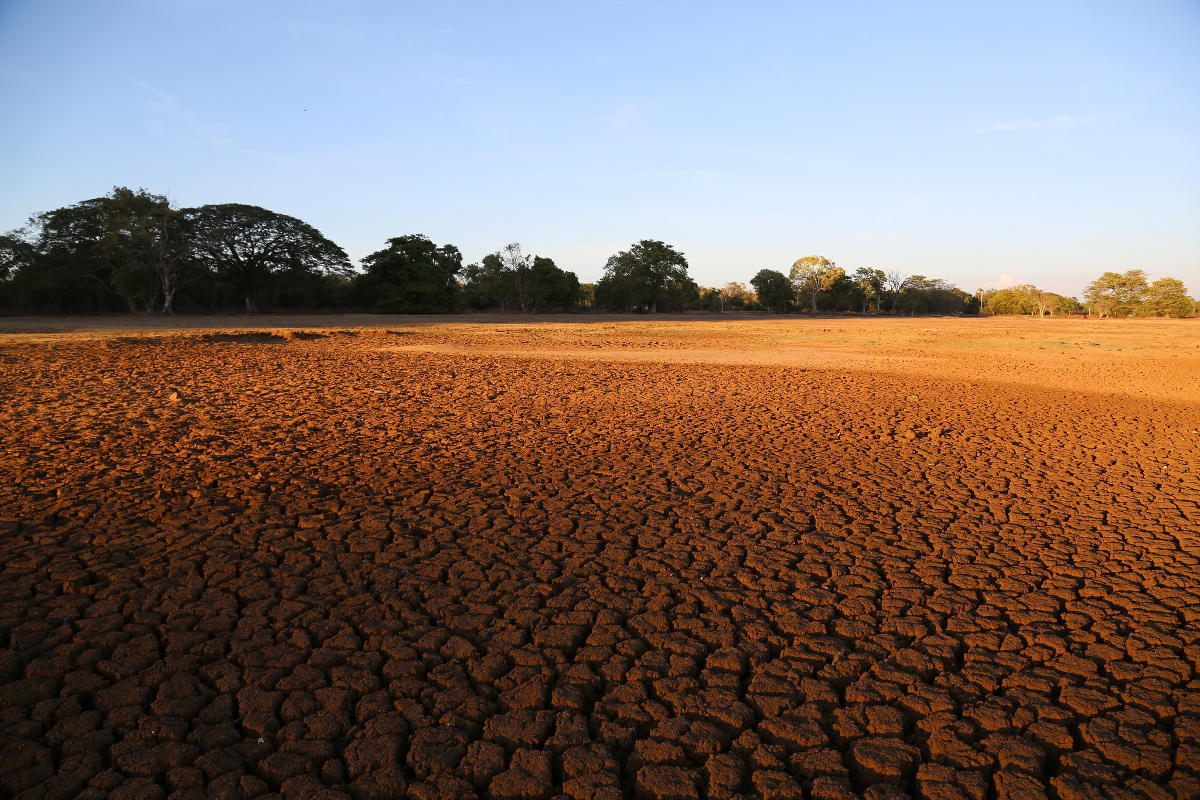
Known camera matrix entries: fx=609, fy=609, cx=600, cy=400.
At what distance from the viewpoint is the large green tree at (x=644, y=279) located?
63125mm

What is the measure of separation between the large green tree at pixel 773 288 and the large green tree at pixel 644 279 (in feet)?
44.6

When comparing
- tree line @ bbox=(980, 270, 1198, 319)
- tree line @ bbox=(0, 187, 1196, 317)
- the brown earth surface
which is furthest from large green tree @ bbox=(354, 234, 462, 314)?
tree line @ bbox=(980, 270, 1198, 319)

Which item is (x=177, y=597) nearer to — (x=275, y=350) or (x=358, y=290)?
(x=275, y=350)

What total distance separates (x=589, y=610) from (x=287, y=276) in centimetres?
4678

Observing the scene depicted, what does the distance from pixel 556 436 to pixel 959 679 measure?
5.21 metres

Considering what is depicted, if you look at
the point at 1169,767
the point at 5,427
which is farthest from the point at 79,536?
the point at 1169,767

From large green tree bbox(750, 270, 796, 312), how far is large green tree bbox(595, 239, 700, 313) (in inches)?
535

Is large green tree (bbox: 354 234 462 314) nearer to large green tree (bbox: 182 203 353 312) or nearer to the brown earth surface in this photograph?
large green tree (bbox: 182 203 353 312)

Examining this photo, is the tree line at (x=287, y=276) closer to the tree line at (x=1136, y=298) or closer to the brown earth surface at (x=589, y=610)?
the tree line at (x=1136, y=298)

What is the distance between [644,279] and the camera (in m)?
63.3

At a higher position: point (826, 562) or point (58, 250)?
point (58, 250)

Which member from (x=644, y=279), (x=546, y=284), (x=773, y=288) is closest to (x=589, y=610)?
(x=546, y=284)

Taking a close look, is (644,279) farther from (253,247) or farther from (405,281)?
(253,247)

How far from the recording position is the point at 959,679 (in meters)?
2.98
